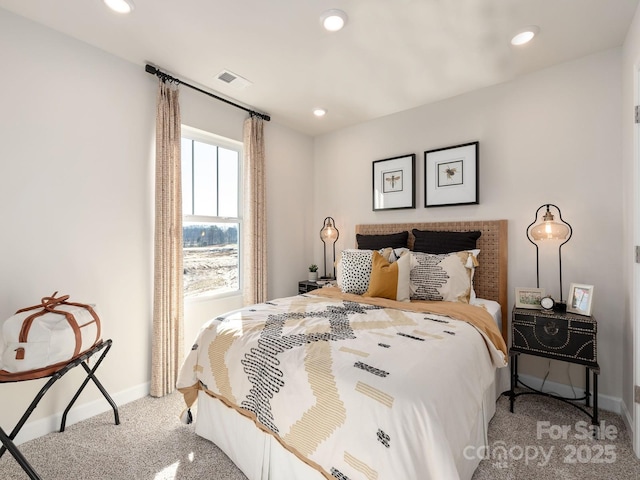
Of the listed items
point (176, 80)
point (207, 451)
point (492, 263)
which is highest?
Answer: point (176, 80)

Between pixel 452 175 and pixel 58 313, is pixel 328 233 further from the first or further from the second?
pixel 58 313

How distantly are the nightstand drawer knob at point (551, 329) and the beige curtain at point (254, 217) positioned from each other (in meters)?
2.52

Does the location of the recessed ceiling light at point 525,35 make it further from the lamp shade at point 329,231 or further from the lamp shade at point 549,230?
the lamp shade at point 329,231

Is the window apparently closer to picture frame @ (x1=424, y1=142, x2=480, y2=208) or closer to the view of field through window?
the view of field through window

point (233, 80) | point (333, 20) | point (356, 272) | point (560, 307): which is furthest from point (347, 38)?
point (560, 307)

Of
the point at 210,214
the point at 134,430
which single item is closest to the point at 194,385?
the point at 134,430

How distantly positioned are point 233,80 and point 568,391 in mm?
3845

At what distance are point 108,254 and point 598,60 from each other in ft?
13.2

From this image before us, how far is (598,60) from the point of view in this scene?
7.86 feet

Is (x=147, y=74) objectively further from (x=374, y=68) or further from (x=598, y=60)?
(x=598, y=60)

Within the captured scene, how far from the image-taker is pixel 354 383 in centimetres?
125

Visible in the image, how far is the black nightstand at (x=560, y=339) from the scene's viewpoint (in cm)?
206

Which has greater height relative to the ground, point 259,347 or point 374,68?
point 374,68

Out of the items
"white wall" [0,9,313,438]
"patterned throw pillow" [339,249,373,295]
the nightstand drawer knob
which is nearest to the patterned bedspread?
the nightstand drawer knob
